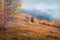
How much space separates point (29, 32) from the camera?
117 inches

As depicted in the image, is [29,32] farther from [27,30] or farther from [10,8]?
[10,8]

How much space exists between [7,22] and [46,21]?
702 mm

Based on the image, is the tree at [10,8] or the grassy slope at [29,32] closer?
the grassy slope at [29,32]

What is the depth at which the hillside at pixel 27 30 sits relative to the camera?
115 inches

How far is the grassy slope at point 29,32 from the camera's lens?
2904 mm

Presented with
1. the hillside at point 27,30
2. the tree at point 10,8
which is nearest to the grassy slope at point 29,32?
the hillside at point 27,30

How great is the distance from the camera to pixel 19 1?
120 inches

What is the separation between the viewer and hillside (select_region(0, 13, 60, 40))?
292cm

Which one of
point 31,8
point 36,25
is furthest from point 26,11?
point 36,25

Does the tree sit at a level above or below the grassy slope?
above

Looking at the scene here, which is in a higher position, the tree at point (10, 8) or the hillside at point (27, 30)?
the tree at point (10, 8)

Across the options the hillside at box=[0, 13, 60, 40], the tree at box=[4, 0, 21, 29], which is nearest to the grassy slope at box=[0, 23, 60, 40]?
the hillside at box=[0, 13, 60, 40]

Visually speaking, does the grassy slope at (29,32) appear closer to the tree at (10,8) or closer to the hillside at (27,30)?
the hillside at (27,30)

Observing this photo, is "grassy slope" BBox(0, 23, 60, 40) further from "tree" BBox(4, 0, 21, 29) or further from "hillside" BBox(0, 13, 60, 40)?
"tree" BBox(4, 0, 21, 29)
